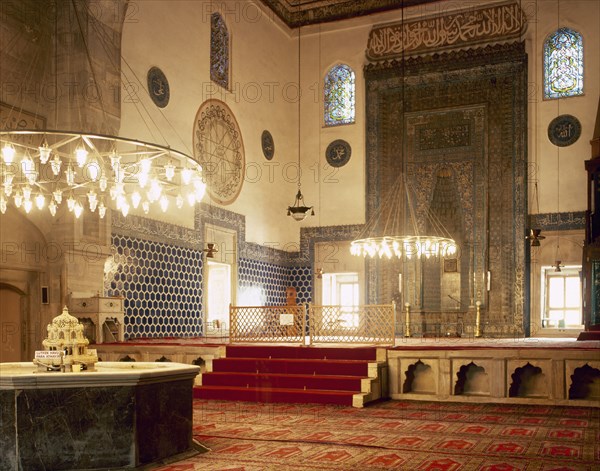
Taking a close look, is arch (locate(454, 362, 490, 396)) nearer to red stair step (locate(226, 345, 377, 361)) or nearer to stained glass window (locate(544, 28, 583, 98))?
red stair step (locate(226, 345, 377, 361))

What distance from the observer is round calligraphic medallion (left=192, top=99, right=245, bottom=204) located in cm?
1203

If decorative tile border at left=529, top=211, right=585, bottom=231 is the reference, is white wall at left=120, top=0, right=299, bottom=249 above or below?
above

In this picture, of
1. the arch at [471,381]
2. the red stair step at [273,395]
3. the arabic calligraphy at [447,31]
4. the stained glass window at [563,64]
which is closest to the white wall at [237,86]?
the arabic calligraphy at [447,31]

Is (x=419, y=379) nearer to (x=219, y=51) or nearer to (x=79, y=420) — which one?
(x=79, y=420)

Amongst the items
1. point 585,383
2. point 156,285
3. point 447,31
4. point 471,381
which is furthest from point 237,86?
point 585,383

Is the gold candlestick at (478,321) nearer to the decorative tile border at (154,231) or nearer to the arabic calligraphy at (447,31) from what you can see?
the arabic calligraphy at (447,31)

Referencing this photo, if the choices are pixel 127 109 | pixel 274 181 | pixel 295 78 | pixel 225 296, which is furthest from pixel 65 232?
pixel 295 78

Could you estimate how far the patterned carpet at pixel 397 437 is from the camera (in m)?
4.77

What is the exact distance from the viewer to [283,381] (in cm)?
825

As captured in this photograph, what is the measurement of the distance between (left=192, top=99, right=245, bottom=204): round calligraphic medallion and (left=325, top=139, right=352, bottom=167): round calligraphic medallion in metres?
2.37

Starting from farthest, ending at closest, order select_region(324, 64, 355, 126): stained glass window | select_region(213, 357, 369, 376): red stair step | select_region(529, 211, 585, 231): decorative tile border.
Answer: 1. select_region(324, 64, 355, 126): stained glass window
2. select_region(529, 211, 585, 231): decorative tile border
3. select_region(213, 357, 369, 376): red stair step

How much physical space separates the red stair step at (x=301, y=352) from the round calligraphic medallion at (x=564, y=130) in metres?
6.83

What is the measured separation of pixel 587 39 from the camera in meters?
13.0

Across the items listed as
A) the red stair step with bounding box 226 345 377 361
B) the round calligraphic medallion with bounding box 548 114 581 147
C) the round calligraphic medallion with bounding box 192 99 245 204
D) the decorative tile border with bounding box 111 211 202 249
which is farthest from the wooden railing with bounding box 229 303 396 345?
the round calligraphic medallion with bounding box 548 114 581 147
